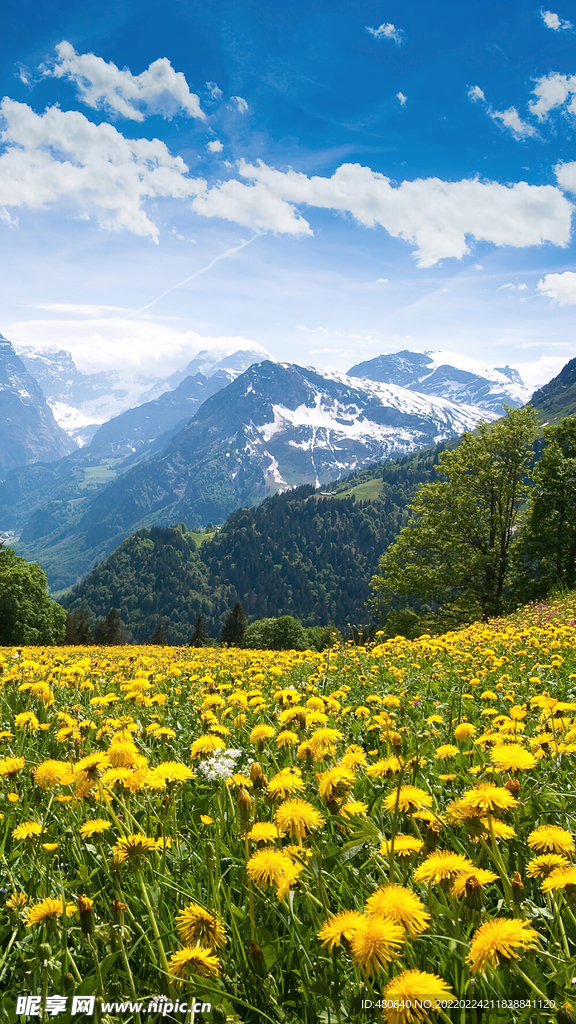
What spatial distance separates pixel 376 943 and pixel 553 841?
0.97 metres

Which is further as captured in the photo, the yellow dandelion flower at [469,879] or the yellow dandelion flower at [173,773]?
the yellow dandelion flower at [173,773]

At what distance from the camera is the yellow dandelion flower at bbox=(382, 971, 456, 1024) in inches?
48.5

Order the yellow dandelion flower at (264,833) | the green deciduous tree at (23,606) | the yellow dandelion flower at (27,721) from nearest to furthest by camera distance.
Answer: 1. the yellow dandelion flower at (264,833)
2. the yellow dandelion flower at (27,721)
3. the green deciduous tree at (23,606)

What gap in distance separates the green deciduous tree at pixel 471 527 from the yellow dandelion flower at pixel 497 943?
94.7 ft

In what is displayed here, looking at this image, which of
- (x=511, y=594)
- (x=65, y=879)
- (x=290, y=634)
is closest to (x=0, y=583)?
(x=290, y=634)

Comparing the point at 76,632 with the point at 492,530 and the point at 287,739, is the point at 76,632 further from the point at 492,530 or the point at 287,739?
the point at 287,739

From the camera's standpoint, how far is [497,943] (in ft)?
4.65

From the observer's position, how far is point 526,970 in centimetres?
167

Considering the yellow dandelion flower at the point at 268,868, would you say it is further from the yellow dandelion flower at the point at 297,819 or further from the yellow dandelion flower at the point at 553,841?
the yellow dandelion flower at the point at 553,841

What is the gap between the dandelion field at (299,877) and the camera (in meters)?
1.54

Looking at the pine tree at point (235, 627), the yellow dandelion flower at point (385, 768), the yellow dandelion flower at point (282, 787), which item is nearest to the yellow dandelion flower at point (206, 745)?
the yellow dandelion flower at point (282, 787)

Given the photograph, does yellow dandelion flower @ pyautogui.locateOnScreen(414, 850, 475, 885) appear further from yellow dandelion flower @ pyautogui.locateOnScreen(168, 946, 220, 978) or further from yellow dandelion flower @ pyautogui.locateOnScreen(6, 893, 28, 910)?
yellow dandelion flower @ pyautogui.locateOnScreen(6, 893, 28, 910)

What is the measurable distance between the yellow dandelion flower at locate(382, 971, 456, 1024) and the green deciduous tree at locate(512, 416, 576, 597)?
95.1ft

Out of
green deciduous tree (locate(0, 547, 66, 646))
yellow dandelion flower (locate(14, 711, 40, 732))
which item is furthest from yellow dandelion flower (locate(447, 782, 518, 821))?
green deciduous tree (locate(0, 547, 66, 646))
